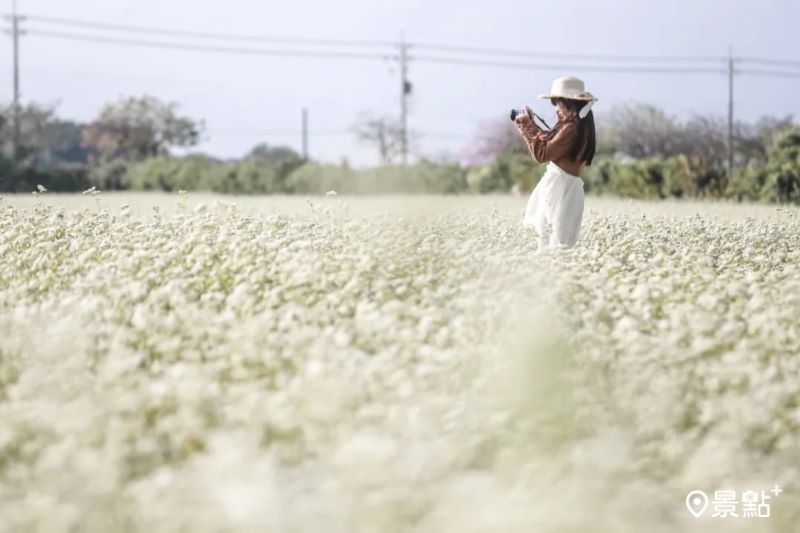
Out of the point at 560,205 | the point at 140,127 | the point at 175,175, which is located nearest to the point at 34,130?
the point at 140,127

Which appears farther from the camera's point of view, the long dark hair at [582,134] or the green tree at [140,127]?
the green tree at [140,127]

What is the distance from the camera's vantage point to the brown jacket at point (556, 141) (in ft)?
32.7

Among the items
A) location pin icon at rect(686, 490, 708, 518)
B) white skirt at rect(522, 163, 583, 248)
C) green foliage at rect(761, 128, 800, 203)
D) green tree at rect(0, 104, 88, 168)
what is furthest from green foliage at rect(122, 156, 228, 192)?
location pin icon at rect(686, 490, 708, 518)

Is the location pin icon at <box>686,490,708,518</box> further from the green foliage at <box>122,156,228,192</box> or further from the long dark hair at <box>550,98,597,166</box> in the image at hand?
the green foliage at <box>122,156,228,192</box>

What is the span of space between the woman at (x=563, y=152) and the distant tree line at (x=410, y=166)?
13.5 m

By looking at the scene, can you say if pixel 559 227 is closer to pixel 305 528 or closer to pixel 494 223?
pixel 494 223

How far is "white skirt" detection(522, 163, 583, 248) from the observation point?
33.3 ft

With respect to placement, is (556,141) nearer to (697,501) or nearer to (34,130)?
(697,501)

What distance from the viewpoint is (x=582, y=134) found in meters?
10.1

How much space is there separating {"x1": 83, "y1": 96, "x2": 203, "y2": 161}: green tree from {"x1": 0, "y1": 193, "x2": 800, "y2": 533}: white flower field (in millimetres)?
52998

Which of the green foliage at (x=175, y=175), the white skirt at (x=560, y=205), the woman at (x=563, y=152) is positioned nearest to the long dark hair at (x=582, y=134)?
the woman at (x=563, y=152)

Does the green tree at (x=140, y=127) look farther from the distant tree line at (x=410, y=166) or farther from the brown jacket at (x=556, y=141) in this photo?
the brown jacket at (x=556, y=141)

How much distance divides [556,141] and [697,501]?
6658 mm

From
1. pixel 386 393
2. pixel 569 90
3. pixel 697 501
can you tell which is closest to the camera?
pixel 697 501
